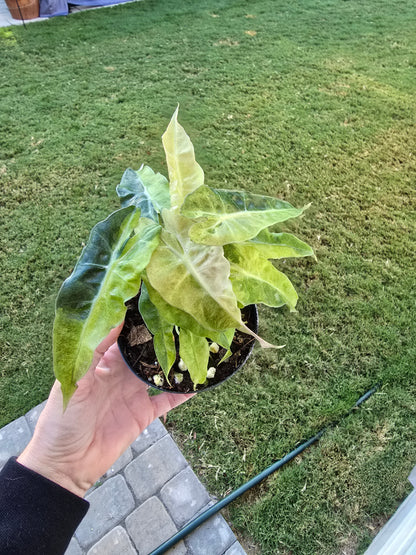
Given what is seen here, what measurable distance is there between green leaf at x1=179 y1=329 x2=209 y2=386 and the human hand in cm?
32

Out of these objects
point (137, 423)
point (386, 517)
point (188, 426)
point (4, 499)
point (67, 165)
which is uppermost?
→ point (67, 165)

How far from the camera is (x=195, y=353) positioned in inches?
43.6

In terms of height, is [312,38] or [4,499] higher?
[312,38]

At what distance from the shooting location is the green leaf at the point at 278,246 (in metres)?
1.07

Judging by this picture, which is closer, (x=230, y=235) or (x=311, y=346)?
(x=230, y=235)

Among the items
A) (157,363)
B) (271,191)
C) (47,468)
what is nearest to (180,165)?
(157,363)

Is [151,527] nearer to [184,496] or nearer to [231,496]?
[184,496]

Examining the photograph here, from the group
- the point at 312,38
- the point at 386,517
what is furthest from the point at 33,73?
the point at 386,517

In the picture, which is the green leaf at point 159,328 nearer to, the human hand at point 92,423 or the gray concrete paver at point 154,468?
the human hand at point 92,423

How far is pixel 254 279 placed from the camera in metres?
1.08

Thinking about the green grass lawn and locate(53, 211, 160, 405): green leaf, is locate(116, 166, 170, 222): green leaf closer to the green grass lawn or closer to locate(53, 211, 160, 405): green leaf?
locate(53, 211, 160, 405): green leaf

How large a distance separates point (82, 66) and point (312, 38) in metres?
3.14

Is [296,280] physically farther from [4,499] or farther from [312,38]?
[312,38]

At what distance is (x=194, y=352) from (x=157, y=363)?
12.2 inches
